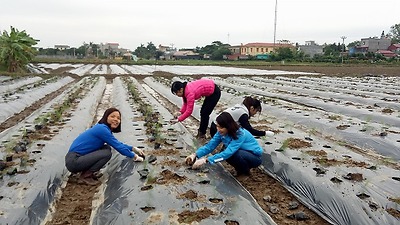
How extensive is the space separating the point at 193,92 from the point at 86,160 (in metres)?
2.01

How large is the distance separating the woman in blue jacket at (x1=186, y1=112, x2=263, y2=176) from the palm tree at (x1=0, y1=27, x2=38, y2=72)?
2084cm

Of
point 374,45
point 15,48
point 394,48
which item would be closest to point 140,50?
point 374,45

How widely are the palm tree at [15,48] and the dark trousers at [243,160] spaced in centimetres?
2096

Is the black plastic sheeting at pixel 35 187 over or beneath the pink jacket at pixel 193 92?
beneath

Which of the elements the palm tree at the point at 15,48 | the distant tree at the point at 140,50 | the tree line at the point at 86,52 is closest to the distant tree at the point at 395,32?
the tree line at the point at 86,52

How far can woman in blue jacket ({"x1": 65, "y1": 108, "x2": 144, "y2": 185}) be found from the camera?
4.03m

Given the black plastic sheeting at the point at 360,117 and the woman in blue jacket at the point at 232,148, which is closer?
the woman in blue jacket at the point at 232,148

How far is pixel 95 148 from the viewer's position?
13.7 ft

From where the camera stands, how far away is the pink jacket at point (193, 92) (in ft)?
17.7

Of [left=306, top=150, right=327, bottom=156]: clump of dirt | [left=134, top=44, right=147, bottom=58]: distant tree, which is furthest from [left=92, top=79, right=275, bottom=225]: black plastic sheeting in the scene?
[left=134, top=44, right=147, bottom=58]: distant tree

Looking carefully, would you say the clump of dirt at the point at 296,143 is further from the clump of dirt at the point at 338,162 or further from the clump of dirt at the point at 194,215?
the clump of dirt at the point at 194,215

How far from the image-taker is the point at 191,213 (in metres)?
3.16

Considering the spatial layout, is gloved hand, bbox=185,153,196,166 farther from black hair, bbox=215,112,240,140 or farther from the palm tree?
the palm tree

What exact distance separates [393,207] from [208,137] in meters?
3.52
